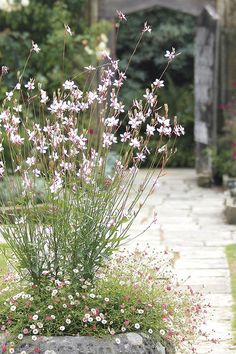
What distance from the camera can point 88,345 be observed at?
3891mm

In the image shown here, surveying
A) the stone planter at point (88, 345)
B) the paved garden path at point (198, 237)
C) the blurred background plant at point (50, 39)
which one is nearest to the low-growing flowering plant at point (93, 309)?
the stone planter at point (88, 345)

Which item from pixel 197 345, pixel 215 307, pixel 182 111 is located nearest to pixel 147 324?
pixel 197 345

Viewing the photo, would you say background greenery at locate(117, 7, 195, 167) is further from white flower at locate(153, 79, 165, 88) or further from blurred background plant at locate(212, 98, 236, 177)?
white flower at locate(153, 79, 165, 88)

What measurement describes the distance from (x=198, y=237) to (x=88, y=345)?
16.5ft

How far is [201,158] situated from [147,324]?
956cm

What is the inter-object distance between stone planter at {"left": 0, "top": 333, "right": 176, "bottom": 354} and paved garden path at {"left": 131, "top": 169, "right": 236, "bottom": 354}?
0.83 m

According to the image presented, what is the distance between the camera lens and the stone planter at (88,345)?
12.7 feet

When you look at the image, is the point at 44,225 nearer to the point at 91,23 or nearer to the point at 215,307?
the point at 215,307

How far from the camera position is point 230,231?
9.21 metres

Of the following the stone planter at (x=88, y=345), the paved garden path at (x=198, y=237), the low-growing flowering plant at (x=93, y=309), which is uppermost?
the low-growing flowering plant at (x=93, y=309)

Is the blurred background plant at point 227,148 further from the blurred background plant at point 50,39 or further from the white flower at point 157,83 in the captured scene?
the white flower at point 157,83

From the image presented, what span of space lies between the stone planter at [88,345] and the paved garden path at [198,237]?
831mm

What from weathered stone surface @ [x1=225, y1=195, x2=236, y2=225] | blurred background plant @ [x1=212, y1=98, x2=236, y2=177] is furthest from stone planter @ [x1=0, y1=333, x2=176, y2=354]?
blurred background plant @ [x1=212, y1=98, x2=236, y2=177]

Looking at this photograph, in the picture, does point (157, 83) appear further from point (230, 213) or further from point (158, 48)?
point (158, 48)
